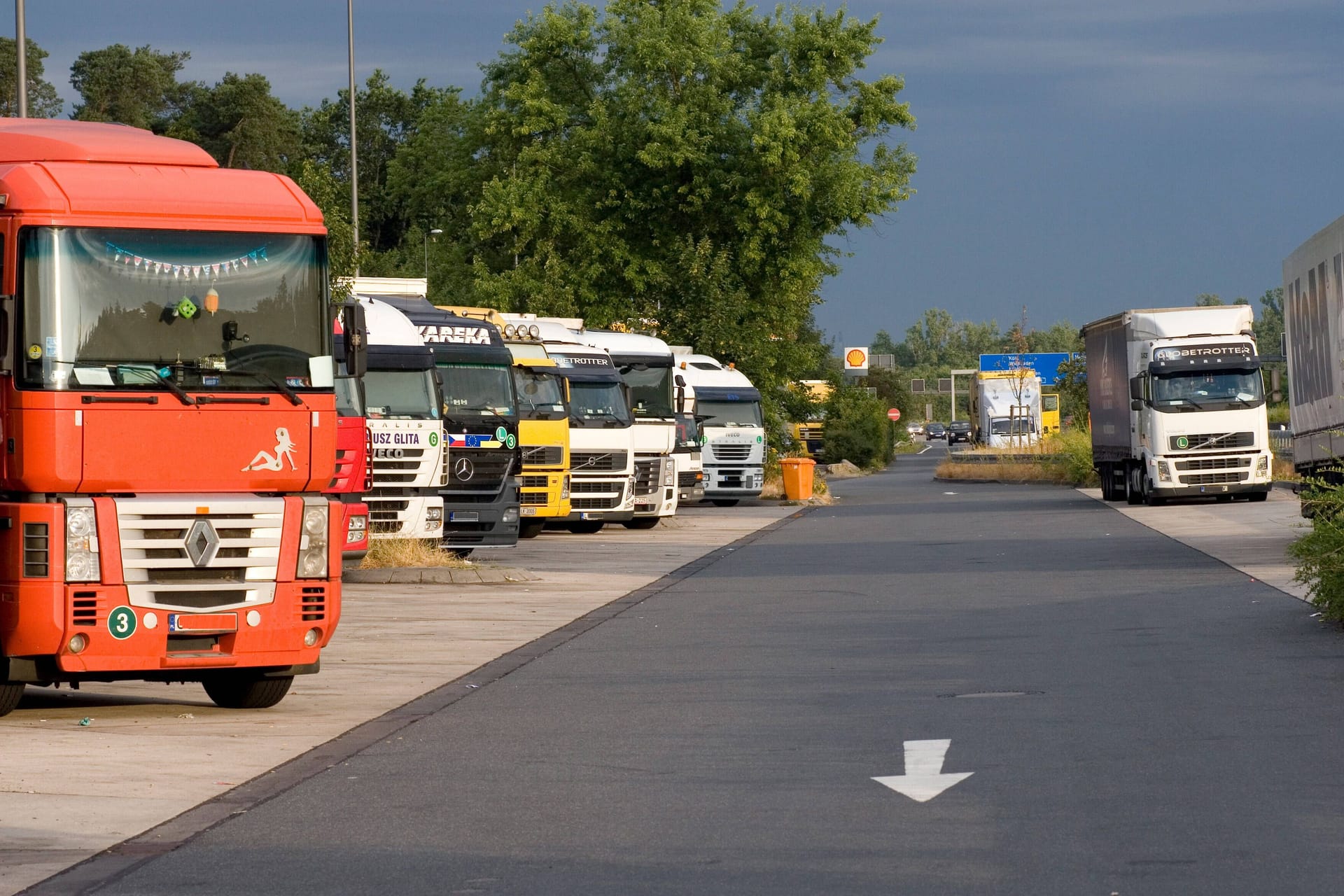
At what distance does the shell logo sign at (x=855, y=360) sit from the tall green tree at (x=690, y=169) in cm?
5106

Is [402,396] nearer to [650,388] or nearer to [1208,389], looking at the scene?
[650,388]

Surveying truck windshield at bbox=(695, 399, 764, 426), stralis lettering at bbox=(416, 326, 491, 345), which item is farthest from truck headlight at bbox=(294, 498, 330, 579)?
truck windshield at bbox=(695, 399, 764, 426)

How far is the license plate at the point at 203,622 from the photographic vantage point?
1138 cm

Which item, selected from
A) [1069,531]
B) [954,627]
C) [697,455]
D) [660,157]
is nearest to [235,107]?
[660,157]

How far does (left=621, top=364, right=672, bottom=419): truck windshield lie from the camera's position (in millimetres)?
36562

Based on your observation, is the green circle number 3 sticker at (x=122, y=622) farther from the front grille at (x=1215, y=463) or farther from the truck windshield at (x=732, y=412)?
the truck windshield at (x=732, y=412)

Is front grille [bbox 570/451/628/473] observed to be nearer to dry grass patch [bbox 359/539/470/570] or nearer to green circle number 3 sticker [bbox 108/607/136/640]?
dry grass patch [bbox 359/539/470/570]

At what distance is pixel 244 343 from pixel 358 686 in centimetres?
290

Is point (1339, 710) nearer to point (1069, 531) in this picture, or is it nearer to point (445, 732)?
point (445, 732)

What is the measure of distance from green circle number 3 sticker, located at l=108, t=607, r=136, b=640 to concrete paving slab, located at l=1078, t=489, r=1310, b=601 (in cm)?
1046

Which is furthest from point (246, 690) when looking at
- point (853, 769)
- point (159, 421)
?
point (853, 769)

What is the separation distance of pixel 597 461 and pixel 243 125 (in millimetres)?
60902

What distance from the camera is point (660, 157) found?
52719mm

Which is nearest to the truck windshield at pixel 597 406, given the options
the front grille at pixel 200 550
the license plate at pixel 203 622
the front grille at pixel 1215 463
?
the front grille at pixel 1215 463
